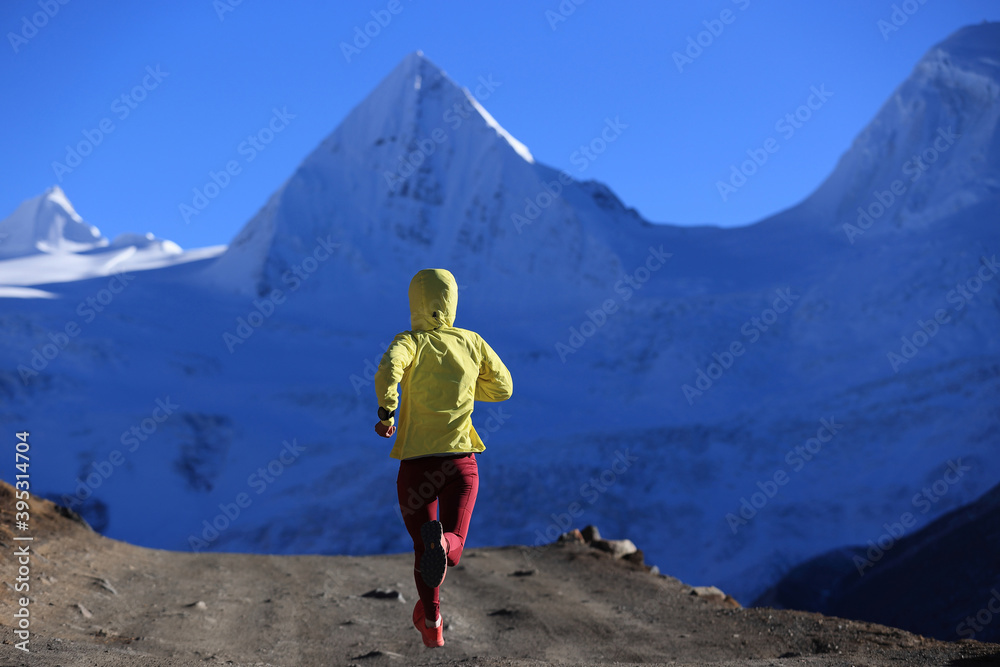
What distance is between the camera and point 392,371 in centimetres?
351

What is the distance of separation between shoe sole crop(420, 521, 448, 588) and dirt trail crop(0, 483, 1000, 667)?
1.24m

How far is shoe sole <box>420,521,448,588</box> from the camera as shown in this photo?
356 centimetres

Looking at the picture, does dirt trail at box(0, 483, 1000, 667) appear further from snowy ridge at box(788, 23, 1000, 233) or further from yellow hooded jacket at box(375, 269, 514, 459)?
snowy ridge at box(788, 23, 1000, 233)

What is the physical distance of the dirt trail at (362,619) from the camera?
5004mm

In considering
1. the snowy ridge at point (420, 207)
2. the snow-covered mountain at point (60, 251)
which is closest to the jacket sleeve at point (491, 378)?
the snow-covered mountain at point (60, 251)

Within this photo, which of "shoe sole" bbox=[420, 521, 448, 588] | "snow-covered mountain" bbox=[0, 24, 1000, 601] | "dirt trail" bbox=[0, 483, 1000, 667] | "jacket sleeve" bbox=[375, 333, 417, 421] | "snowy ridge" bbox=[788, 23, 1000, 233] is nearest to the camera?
"jacket sleeve" bbox=[375, 333, 417, 421]

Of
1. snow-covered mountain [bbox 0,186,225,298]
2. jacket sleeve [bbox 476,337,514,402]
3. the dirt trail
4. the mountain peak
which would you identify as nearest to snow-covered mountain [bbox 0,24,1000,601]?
snow-covered mountain [bbox 0,186,225,298]

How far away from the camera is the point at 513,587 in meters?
8.14

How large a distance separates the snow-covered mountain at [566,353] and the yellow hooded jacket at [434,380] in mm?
20053

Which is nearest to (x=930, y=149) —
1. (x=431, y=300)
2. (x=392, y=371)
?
(x=431, y=300)

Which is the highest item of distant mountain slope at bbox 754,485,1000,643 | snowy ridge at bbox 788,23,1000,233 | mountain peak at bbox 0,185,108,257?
snowy ridge at bbox 788,23,1000,233

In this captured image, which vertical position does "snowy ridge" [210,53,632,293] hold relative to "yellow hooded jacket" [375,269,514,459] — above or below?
above

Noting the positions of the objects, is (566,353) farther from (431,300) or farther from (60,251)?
(60,251)

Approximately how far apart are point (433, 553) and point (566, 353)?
38.0 metres
